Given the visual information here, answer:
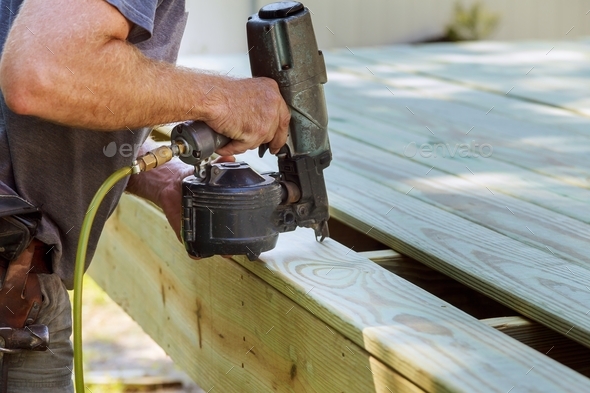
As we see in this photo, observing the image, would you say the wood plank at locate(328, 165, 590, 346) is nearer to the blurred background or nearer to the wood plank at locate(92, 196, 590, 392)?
the wood plank at locate(92, 196, 590, 392)

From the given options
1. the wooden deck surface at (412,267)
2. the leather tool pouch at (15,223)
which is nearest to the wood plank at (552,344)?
the wooden deck surface at (412,267)

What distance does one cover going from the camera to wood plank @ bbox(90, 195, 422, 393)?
1401mm

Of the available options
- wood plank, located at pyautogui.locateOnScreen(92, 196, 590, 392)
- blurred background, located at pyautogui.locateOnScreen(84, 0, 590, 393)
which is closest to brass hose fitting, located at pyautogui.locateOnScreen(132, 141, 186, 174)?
wood plank, located at pyautogui.locateOnScreen(92, 196, 590, 392)

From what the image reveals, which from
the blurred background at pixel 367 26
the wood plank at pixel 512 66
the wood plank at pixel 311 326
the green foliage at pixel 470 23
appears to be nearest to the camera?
the wood plank at pixel 311 326

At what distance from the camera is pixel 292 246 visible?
1756 millimetres

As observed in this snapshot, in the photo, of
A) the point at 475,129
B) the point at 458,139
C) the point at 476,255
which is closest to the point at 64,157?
the point at 476,255

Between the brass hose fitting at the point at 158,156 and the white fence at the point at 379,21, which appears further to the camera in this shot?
the white fence at the point at 379,21

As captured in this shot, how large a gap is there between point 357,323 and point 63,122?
0.59 m

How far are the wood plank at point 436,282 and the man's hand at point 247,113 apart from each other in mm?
362

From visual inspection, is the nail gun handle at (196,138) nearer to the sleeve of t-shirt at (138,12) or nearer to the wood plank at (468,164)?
the sleeve of t-shirt at (138,12)

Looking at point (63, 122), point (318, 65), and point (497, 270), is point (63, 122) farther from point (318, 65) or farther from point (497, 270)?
point (497, 270)

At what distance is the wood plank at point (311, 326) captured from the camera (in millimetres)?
1173

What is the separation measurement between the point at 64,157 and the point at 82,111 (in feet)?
1.22

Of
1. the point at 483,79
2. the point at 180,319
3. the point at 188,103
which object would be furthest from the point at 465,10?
the point at 188,103
